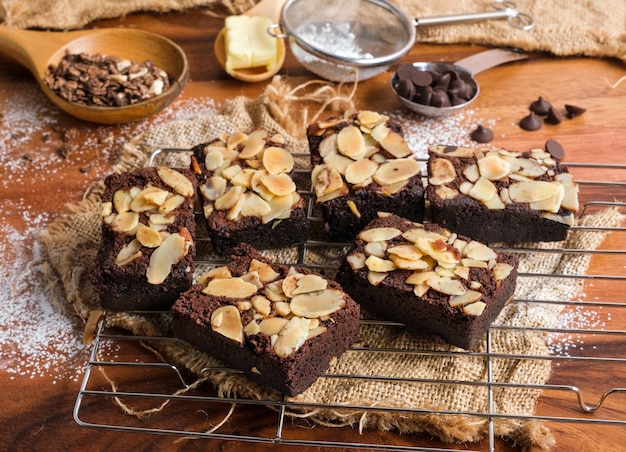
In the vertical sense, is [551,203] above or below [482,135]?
above

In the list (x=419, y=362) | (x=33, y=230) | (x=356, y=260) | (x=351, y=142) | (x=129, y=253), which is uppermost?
(x=351, y=142)

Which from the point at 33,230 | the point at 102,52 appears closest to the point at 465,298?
the point at 33,230

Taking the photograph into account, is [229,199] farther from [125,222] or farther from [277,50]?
[277,50]

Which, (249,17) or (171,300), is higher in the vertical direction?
(249,17)

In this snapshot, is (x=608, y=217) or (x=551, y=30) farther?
(x=551, y=30)

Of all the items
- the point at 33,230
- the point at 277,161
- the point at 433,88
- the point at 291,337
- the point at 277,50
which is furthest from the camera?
the point at 277,50

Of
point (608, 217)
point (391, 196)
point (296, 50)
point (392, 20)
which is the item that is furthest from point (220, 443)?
point (392, 20)

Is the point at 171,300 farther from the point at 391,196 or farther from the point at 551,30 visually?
the point at 551,30

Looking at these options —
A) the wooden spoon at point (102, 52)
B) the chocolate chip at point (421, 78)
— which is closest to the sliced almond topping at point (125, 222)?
the wooden spoon at point (102, 52)
